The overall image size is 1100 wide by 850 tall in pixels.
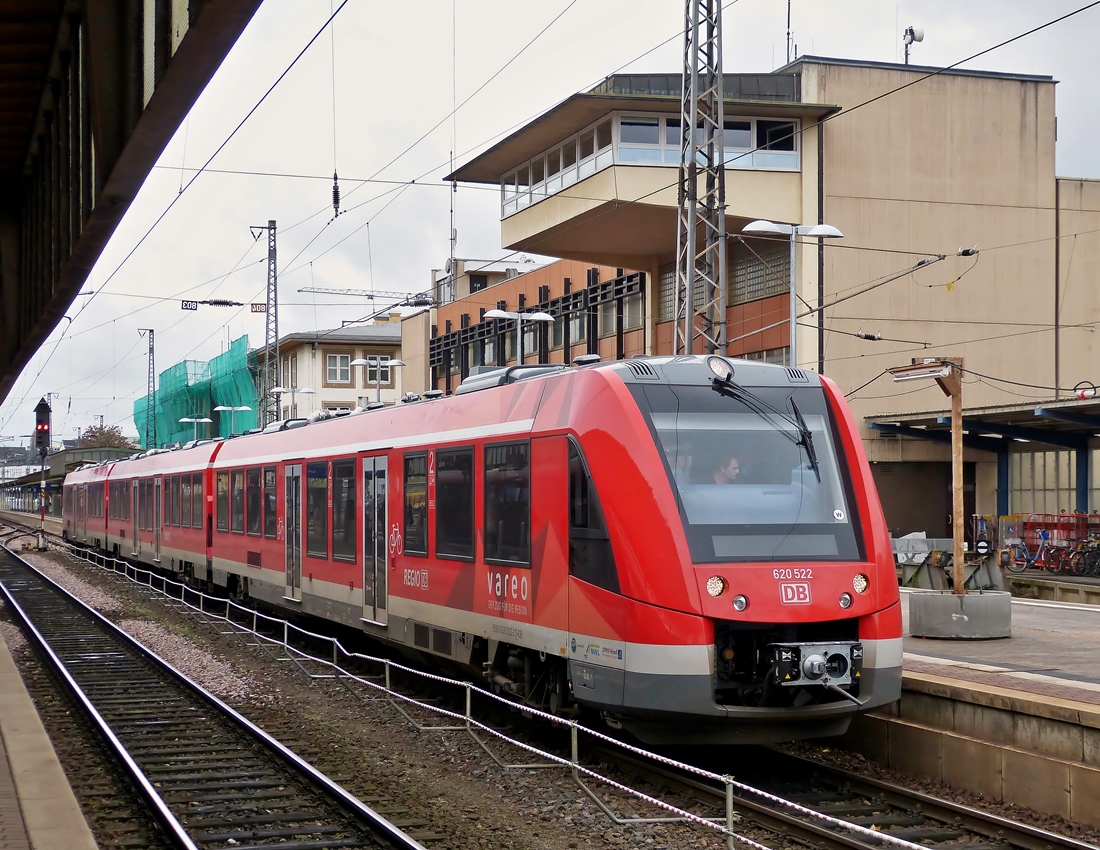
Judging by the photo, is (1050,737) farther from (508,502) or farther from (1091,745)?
(508,502)

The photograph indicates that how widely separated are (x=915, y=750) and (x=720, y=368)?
130 inches

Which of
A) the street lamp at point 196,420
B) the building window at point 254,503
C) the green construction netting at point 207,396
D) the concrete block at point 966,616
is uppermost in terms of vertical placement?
the green construction netting at point 207,396

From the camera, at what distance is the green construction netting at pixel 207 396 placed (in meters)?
71.8

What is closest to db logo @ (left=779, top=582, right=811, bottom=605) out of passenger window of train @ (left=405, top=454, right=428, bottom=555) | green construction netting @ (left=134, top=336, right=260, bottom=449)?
passenger window of train @ (left=405, top=454, right=428, bottom=555)

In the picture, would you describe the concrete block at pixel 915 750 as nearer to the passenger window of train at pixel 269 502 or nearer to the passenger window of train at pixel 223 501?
the passenger window of train at pixel 269 502

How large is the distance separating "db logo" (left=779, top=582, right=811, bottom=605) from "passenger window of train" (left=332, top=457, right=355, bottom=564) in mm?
7504

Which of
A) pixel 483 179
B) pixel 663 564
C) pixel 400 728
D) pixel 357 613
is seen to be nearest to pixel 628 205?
pixel 483 179

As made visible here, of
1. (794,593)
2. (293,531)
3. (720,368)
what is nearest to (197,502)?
(293,531)

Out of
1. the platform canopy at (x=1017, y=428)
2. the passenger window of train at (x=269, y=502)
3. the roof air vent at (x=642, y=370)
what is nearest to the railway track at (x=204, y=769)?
the passenger window of train at (x=269, y=502)

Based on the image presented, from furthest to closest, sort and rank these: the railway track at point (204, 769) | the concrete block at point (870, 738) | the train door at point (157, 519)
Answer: the train door at point (157, 519) → the concrete block at point (870, 738) → the railway track at point (204, 769)

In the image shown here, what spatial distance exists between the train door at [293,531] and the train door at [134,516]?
16.4 meters

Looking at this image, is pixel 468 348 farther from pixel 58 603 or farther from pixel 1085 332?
pixel 58 603

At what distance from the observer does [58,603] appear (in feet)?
89.4

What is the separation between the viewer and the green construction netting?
7181cm
